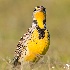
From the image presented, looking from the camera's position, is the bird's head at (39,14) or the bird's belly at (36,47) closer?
the bird's belly at (36,47)

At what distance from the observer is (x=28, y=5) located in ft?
78.7

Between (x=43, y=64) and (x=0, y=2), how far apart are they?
15.3 m

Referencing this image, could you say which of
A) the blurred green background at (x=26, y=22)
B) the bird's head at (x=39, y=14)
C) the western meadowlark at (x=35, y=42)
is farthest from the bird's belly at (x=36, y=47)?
the blurred green background at (x=26, y=22)

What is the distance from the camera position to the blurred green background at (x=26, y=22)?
14.0 meters

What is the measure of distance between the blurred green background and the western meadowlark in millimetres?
2112

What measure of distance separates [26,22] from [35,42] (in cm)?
1123

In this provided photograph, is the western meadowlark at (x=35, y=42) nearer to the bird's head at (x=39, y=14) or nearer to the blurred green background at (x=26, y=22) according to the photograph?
the bird's head at (x=39, y=14)

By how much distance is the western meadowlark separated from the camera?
29.2 ft

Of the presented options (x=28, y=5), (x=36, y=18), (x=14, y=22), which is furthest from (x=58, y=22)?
(x=36, y=18)

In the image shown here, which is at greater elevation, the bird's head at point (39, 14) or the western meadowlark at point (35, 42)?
the bird's head at point (39, 14)

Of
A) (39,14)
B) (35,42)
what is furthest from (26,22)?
(35,42)

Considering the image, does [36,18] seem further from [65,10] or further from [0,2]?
[0,2]

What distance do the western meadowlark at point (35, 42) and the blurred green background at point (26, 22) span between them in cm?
211

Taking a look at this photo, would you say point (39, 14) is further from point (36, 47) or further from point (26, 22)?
point (26, 22)
